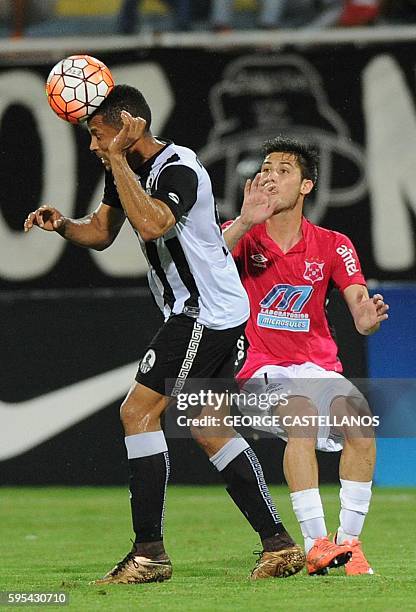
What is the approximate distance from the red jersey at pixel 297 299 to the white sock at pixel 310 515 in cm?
73

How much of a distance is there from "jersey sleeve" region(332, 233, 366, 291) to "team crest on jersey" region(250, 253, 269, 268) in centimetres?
34

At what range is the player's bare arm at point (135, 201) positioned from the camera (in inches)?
199

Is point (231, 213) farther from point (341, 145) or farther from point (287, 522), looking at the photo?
point (287, 522)

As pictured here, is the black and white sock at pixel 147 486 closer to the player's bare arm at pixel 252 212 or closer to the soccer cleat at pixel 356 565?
the soccer cleat at pixel 356 565

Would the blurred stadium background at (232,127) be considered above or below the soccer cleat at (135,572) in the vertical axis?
above

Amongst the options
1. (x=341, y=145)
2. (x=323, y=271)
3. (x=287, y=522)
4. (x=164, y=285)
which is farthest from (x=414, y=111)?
(x=164, y=285)

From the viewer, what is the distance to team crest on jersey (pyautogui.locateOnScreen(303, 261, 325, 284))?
6043 mm

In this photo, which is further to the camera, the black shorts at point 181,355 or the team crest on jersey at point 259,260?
the team crest on jersey at point 259,260

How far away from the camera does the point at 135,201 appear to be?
5.06m

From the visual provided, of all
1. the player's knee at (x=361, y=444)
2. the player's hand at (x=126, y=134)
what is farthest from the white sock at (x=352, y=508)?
the player's hand at (x=126, y=134)

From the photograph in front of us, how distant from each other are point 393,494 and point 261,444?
3.25ft

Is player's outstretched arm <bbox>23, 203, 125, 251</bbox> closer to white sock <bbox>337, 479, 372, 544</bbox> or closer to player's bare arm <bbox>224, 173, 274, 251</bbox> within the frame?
player's bare arm <bbox>224, 173, 274, 251</bbox>

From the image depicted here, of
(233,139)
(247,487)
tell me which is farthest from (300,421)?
(233,139)
